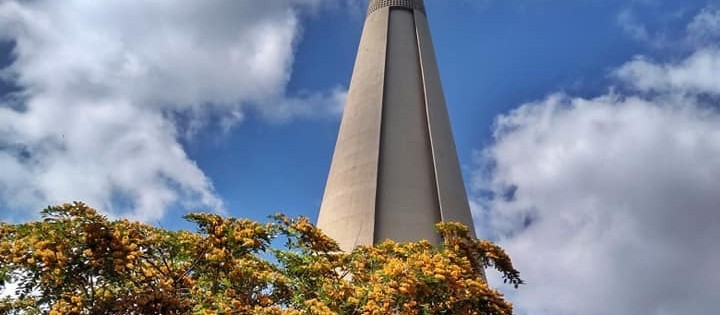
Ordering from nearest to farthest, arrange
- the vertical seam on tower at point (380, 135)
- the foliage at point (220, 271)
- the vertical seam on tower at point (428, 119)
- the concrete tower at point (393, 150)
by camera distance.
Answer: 1. the foliage at point (220, 271)
2. the vertical seam on tower at point (380, 135)
3. the concrete tower at point (393, 150)
4. the vertical seam on tower at point (428, 119)

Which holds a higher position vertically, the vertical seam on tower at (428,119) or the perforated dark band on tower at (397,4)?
the perforated dark band on tower at (397,4)

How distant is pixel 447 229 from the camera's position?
10.0 m

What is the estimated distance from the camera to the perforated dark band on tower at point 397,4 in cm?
2052

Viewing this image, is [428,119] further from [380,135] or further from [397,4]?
[397,4]

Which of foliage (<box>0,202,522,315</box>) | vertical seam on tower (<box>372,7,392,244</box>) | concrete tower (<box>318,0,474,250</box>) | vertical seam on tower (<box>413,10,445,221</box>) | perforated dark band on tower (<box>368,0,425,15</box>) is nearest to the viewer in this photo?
foliage (<box>0,202,522,315</box>)

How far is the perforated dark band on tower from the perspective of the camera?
2052cm

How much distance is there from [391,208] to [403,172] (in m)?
1.23

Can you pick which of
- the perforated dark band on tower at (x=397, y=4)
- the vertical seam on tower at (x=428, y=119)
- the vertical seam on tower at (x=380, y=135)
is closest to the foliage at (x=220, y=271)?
the vertical seam on tower at (x=380, y=135)

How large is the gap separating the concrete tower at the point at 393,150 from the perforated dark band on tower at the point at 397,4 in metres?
0.34

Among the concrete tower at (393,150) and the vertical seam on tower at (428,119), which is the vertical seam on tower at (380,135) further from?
the vertical seam on tower at (428,119)

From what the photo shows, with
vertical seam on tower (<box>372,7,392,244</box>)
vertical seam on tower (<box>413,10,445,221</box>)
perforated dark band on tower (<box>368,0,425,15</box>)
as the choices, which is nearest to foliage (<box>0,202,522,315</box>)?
vertical seam on tower (<box>372,7,392,244</box>)

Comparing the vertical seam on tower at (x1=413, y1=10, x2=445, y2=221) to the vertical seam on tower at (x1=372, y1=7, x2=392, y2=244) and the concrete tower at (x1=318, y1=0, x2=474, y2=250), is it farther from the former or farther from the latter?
the vertical seam on tower at (x1=372, y1=7, x2=392, y2=244)

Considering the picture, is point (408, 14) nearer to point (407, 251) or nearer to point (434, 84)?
point (434, 84)

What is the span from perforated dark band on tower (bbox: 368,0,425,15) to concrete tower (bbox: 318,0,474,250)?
1.12ft
